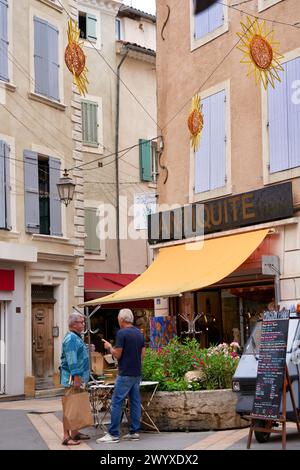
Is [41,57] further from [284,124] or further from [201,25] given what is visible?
[284,124]

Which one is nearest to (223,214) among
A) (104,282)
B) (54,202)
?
(54,202)

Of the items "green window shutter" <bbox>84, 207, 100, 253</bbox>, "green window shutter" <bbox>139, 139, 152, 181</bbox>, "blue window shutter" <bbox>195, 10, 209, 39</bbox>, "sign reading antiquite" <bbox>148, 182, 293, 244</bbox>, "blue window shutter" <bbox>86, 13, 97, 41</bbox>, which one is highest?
"blue window shutter" <bbox>86, 13, 97, 41</bbox>

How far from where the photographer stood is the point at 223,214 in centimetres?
1591

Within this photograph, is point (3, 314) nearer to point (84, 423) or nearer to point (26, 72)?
point (26, 72)

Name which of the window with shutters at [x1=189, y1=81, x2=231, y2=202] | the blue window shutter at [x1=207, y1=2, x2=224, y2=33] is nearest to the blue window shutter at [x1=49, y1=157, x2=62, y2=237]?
the window with shutters at [x1=189, y1=81, x2=231, y2=202]

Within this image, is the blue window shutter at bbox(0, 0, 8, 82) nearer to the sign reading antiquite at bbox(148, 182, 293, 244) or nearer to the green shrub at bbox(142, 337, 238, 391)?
the sign reading antiquite at bbox(148, 182, 293, 244)

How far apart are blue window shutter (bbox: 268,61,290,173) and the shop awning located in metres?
1.30

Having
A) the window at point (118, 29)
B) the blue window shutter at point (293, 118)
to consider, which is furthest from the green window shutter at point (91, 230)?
the blue window shutter at point (293, 118)

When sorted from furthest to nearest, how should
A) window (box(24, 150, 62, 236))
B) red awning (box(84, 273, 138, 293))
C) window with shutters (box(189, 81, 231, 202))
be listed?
red awning (box(84, 273, 138, 293)) < window (box(24, 150, 62, 236)) < window with shutters (box(189, 81, 231, 202))

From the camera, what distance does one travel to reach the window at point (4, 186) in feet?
61.6

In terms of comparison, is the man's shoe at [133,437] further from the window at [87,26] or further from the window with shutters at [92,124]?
the window at [87,26]

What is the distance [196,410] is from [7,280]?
359 inches

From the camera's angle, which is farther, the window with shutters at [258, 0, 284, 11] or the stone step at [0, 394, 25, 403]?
the stone step at [0, 394, 25, 403]

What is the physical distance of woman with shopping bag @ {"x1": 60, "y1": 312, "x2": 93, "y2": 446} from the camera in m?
9.92
